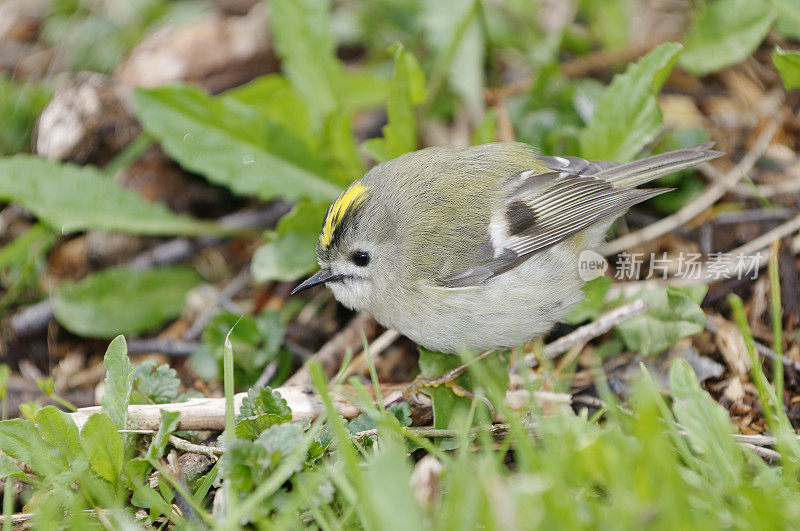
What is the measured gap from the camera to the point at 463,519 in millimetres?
1656

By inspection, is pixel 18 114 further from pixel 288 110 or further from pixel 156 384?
pixel 156 384

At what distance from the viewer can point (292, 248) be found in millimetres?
3293

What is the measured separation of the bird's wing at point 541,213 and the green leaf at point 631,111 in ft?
0.77

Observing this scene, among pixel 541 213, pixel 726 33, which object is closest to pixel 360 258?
pixel 541 213

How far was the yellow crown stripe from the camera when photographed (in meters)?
2.78

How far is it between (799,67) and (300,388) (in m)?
2.27

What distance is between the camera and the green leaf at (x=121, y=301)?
136 inches

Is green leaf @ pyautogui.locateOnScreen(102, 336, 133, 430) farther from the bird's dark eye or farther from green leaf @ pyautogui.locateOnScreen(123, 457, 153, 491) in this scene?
the bird's dark eye

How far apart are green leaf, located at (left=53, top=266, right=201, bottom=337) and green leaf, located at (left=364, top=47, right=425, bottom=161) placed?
1185mm

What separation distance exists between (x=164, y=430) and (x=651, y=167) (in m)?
2.01

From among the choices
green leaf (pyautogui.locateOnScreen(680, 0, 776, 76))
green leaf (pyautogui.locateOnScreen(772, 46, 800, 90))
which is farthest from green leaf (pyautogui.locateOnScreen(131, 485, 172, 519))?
green leaf (pyautogui.locateOnScreen(680, 0, 776, 76))

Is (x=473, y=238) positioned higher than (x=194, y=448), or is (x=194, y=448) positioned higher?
(x=473, y=238)

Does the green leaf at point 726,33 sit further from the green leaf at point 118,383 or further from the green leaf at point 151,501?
the green leaf at point 151,501

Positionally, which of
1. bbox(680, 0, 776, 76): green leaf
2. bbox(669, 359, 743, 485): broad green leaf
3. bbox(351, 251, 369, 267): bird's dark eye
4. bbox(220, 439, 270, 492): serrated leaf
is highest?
bbox(680, 0, 776, 76): green leaf
